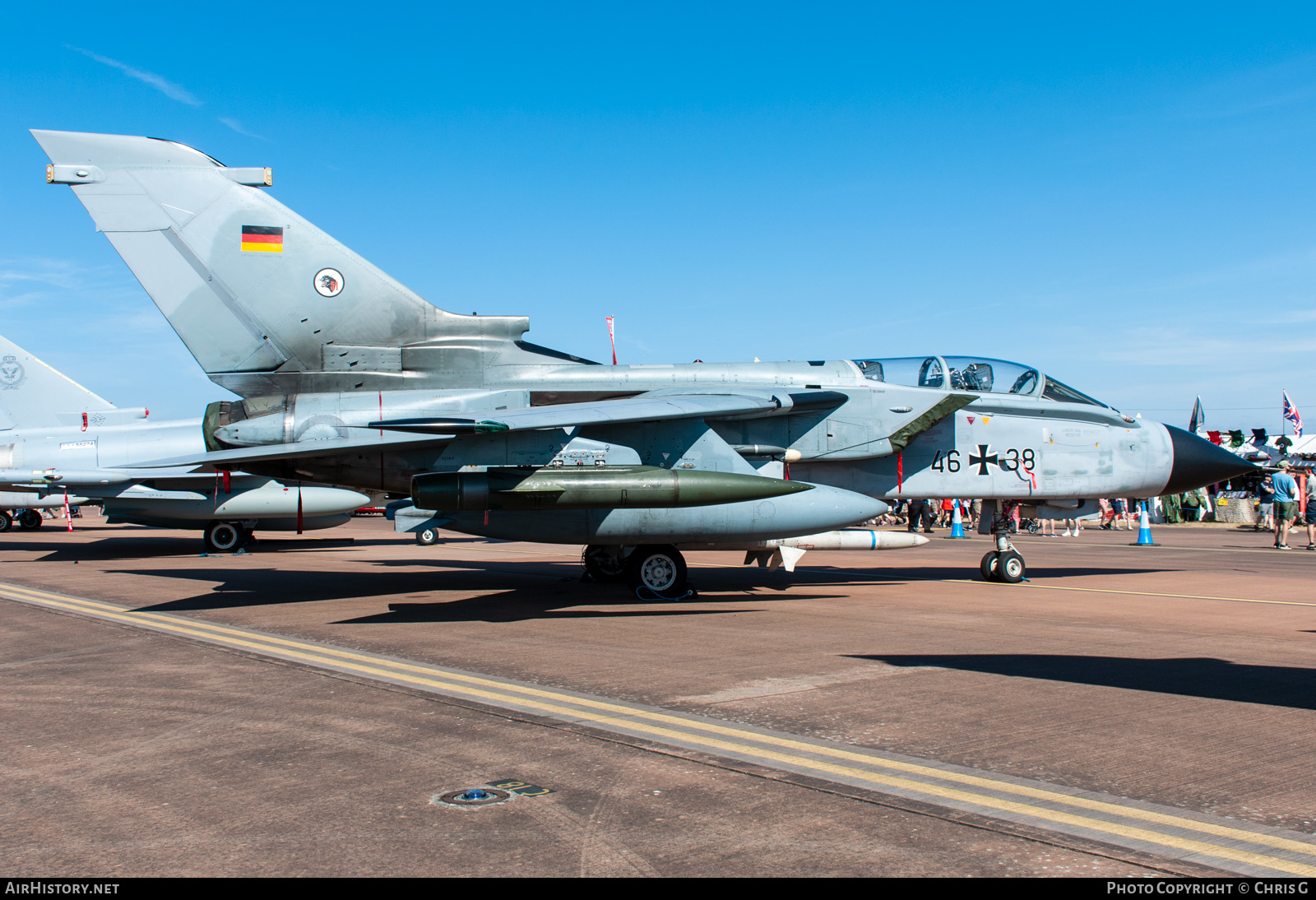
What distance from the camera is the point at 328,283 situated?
39.6 feet

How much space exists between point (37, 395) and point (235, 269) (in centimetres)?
1644

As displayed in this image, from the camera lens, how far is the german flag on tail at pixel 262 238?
11953mm

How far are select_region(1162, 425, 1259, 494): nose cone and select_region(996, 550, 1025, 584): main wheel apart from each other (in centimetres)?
231

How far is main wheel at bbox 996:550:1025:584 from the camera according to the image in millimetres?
13992

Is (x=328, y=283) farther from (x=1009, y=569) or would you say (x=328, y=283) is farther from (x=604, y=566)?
(x=1009, y=569)

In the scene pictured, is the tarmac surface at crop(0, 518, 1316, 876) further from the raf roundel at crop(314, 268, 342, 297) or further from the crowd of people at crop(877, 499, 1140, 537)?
the crowd of people at crop(877, 499, 1140, 537)

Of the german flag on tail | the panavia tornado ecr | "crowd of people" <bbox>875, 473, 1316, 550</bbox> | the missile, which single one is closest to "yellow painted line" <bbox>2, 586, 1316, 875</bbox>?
the missile

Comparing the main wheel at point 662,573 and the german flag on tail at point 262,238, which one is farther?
the main wheel at point 662,573

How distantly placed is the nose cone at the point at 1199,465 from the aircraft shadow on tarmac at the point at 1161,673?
6.30 m

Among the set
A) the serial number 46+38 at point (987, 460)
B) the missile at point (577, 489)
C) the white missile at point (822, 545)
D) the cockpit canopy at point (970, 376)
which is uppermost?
the cockpit canopy at point (970, 376)

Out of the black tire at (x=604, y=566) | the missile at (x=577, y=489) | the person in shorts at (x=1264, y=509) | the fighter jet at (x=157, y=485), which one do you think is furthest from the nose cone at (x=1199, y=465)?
the person in shorts at (x=1264, y=509)

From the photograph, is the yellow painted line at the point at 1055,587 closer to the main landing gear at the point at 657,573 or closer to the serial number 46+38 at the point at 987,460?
the serial number 46+38 at the point at 987,460
